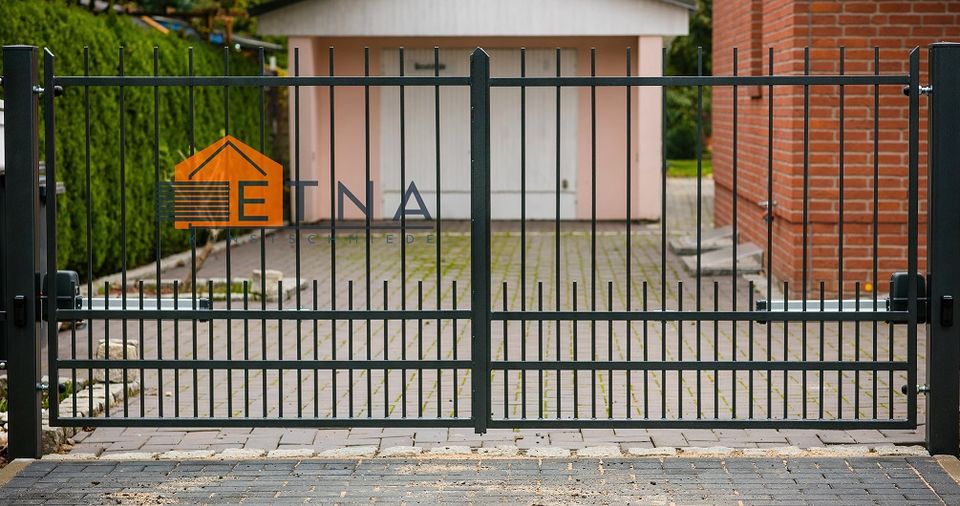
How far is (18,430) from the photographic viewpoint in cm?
672

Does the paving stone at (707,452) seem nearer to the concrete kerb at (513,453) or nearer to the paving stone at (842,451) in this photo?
the concrete kerb at (513,453)

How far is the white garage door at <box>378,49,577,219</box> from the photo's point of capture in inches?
843

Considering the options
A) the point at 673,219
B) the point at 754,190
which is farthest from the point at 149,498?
the point at 673,219

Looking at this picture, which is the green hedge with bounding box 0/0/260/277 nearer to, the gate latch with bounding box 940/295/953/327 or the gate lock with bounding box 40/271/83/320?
the gate lock with bounding box 40/271/83/320

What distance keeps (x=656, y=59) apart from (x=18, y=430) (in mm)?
14983

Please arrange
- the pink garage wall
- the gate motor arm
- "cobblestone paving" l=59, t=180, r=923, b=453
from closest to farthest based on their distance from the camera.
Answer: the gate motor arm → "cobblestone paving" l=59, t=180, r=923, b=453 → the pink garage wall

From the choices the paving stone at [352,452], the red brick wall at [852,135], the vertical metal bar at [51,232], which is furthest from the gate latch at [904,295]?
the red brick wall at [852,135]

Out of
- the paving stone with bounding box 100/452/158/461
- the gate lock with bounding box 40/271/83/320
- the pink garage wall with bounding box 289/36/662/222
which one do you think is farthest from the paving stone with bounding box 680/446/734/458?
the pink garage wall with bounding box 289/36/662/222

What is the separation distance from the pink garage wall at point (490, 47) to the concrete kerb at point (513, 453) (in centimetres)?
1403

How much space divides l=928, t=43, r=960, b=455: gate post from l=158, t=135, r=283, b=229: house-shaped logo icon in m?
3.26

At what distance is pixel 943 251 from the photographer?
21.7 feet

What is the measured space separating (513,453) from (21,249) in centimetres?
260

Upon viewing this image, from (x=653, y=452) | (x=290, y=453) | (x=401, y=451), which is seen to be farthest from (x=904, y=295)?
(x=290, y=453)

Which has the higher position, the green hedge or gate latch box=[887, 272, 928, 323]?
the green hedge
